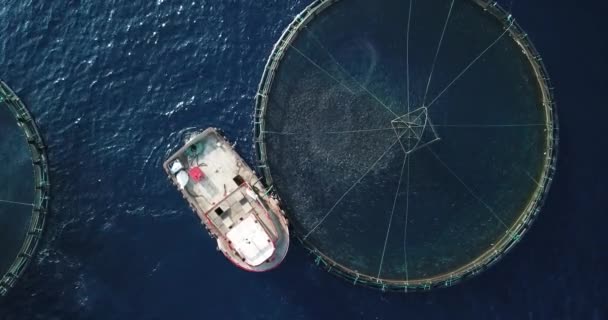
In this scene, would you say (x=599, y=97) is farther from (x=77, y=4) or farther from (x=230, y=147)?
(x=77, y=4)

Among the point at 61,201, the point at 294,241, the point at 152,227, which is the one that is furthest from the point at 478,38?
the point at 61,201

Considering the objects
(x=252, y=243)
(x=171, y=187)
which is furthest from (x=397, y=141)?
(x=171, y=187)

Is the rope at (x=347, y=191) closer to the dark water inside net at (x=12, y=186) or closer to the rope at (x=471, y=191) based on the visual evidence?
the rope at (x=471, y=191)

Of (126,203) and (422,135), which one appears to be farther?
(126,203)

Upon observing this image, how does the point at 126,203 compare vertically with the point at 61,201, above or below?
below

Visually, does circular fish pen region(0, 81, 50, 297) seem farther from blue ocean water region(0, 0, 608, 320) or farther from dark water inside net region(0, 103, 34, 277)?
blue ocean water region(0, 0, 608, 320)

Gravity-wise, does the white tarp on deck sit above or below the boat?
below

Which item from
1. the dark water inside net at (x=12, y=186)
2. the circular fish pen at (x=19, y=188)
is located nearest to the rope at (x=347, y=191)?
the circular fish pen at (x=19, y=188)

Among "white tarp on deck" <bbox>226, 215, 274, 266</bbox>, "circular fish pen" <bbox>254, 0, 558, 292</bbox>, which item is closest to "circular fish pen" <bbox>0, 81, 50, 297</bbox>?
"white tarp on deck" <bbox>226, 215, 274, 266</bbox>
